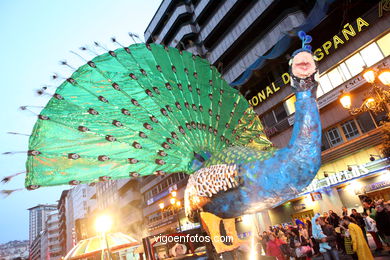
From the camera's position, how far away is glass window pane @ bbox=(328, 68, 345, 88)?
15.5 metres

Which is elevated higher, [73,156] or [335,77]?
[335,77]

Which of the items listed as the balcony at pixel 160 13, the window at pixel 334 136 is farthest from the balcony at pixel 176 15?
the window at pixel 334 136

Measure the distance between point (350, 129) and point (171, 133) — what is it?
15.9 metres

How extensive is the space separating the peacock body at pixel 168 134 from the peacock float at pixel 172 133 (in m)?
0.01

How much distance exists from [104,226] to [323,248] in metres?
6.24

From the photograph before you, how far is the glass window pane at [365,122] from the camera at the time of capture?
14.2 metres

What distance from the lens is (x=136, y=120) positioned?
315 cm

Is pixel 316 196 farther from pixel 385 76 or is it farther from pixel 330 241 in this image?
pixel 385 76

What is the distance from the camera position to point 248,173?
246cm

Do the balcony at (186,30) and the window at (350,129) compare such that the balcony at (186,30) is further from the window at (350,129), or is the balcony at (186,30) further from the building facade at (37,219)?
the building facade at (37,219)

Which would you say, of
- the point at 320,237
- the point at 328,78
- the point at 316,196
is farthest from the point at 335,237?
the point at 328,78

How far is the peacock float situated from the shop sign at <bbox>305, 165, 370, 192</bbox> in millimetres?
12758

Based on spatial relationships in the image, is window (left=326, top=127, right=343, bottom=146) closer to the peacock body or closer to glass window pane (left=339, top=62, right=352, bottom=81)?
glass window pane (left=339, top=62, right=352, bottom=81)

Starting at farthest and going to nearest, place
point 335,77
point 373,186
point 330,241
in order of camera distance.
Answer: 1. point 335,77
2. point 373,186
3. point 330,241
